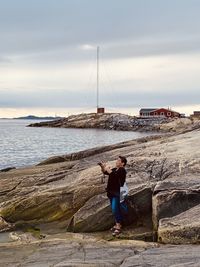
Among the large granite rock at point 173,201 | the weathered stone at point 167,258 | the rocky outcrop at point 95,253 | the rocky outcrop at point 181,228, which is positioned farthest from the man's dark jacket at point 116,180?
the weathered stone at point 167,258

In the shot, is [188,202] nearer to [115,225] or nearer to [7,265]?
[115,225]

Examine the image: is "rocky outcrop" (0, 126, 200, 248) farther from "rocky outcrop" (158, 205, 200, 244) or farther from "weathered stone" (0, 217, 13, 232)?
"rocky outcrop" (158, 205, 200, 244)

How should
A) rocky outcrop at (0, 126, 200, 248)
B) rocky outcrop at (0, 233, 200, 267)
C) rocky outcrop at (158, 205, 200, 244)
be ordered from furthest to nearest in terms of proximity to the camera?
rocky outcrop at (0, 126, 200, 248) → rocky outcrop at (158, 205, 200, 244) → rocky outcrop at (0, 233, 200, 267)

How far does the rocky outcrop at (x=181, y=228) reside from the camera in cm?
1350

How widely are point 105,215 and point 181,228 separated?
11.9ft

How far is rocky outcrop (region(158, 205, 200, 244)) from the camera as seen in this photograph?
13500 millimetres

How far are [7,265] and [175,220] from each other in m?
4.93

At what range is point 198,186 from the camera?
15773 millimetres

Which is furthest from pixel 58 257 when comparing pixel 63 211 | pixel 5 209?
pixel 5 209

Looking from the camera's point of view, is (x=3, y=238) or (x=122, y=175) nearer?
(x=122, y=175)

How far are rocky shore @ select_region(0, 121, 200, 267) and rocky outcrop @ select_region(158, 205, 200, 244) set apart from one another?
0.03 meters

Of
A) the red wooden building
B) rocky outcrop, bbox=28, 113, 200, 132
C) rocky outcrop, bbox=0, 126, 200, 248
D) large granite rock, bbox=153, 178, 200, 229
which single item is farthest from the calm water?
the red wooden building

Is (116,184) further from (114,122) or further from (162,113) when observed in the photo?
(162,113)

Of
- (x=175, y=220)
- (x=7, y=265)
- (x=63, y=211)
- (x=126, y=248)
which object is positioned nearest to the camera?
(x=7, y=265)
